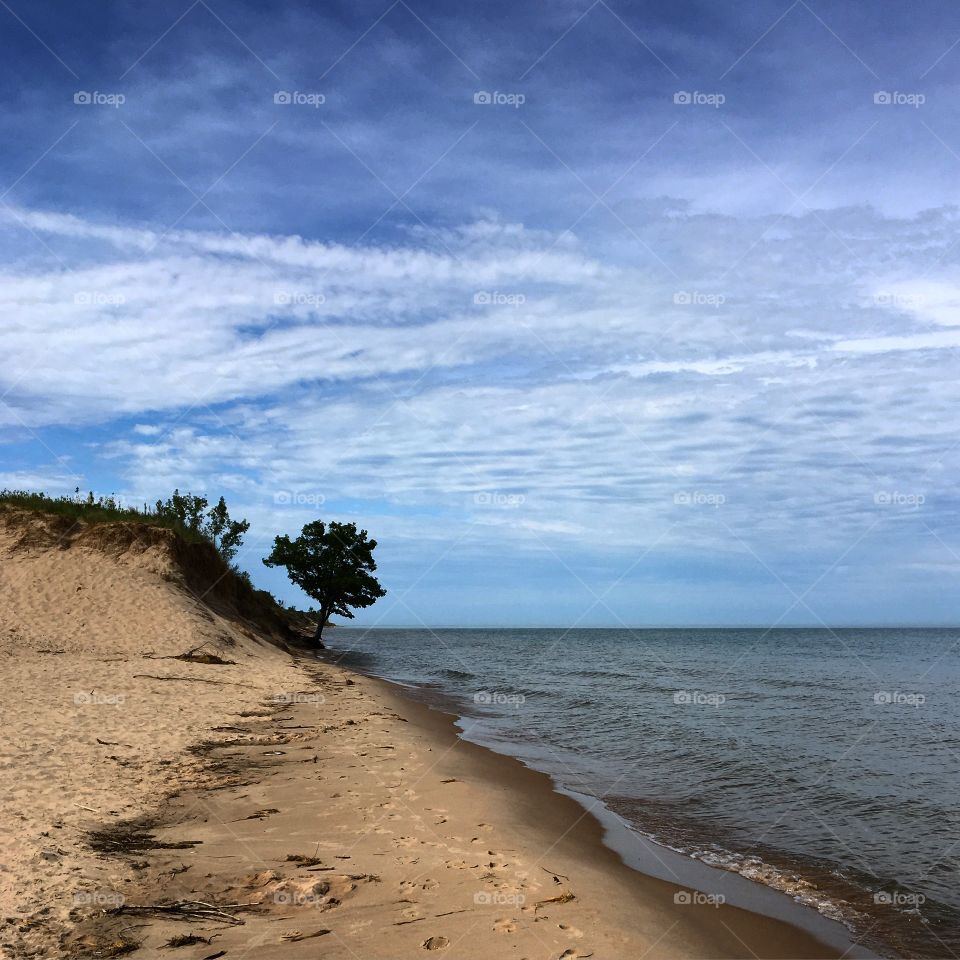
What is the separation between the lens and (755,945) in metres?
6.38

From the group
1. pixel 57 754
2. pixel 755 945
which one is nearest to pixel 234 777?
pixel 57 754

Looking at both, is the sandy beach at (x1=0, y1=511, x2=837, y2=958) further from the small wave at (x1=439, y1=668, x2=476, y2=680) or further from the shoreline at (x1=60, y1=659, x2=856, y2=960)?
the small wave at (x1=439, y1=668, x2=476, y2=680)

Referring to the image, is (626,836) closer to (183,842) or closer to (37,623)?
(183,842)

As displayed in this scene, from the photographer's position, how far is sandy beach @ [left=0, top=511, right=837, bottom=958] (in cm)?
539

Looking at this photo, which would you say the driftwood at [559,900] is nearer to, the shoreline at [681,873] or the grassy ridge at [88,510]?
the shoreline at [681,873]

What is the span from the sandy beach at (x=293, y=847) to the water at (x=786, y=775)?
58.8 inches

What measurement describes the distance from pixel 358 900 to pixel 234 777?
4671mm

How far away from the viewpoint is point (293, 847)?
725 centimetres

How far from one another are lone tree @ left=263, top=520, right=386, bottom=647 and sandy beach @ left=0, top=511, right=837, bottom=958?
31.0 meters

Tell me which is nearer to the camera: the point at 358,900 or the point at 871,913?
the point at 358,900

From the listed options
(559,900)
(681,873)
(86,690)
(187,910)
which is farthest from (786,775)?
(86,690)

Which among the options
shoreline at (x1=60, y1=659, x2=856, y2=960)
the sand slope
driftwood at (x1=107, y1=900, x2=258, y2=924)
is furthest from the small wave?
driftwood at (x1=107, y1=900, x2=258, y2=924)

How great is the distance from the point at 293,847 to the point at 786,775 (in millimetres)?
10434

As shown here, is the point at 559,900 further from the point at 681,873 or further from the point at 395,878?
the point at 681,873
